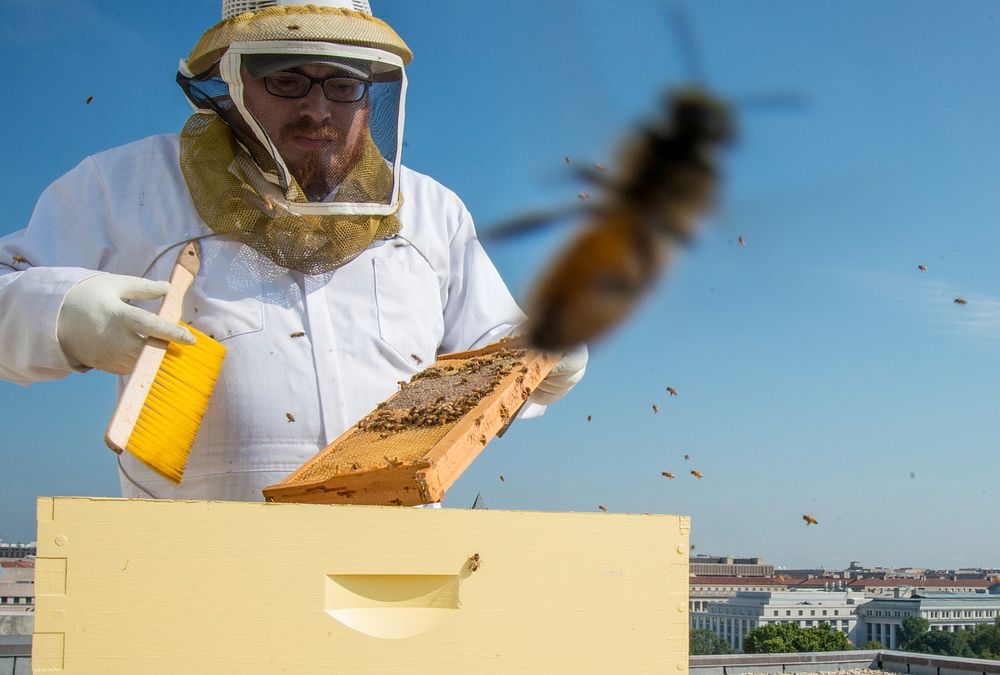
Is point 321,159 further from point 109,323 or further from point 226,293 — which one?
point 109,323

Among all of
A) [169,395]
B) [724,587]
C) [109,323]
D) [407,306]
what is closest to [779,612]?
[724,587]

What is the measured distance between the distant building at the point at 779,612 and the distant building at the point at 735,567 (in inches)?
306

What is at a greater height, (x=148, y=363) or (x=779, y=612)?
(x=148, y=363)

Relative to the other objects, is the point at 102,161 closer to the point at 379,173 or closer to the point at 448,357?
the point at 379,173

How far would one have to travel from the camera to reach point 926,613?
97375mm

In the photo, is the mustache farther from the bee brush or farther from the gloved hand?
the gloved hand

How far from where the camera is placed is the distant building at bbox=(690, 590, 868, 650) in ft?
319

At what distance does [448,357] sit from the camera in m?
3.18

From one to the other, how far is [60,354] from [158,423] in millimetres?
387

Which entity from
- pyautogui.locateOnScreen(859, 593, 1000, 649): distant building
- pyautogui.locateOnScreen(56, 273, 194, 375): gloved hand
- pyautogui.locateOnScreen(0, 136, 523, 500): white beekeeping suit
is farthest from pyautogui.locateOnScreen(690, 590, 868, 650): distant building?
pyautogui.locateOnScreen(56, 273, 194, 375): gloved hand

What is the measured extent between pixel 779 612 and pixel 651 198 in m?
104

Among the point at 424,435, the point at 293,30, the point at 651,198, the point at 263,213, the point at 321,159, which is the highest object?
the point at 293,30

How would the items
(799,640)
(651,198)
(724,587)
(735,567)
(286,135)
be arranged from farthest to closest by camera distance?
(735,567) → (724,587) → (799,640) → (286,135) → (651,198)

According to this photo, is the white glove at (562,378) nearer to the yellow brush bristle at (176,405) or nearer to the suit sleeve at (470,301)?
the suit sleeve at (470,301)
